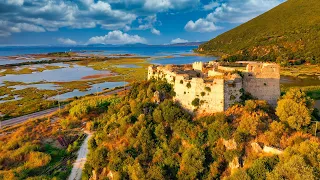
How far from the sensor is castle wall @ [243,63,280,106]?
2667cm

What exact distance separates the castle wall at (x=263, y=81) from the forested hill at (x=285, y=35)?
80010mm

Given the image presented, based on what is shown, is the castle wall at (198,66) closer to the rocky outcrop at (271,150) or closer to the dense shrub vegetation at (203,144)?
the dense shrub vegetation at (203,144)

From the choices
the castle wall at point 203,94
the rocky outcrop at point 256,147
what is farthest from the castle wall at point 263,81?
the rocky outcrop at point 256,147

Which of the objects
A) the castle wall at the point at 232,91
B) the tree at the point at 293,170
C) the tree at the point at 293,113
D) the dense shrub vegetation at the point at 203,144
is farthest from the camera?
the castle wall at the point at 232,91

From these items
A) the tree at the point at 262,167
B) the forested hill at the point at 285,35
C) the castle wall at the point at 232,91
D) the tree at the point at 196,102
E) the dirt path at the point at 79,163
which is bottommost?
the dirt path at the point at 79,163

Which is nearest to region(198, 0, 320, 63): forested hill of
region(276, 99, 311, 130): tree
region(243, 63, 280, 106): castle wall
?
region(243, 63, 280, 106): castle wall

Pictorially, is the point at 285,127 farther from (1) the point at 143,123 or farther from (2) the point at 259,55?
(2) the point at 259,55

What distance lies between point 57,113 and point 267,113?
1301 inches

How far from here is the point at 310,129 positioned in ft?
76.9

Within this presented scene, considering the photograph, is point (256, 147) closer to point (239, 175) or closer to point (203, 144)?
point (239, 175)

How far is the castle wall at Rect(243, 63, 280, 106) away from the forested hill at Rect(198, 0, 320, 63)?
80010mm

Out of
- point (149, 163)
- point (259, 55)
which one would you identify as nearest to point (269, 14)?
point (259, 55)

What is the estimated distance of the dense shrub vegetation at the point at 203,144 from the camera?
19156 mm

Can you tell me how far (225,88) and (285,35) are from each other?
4580 inches
